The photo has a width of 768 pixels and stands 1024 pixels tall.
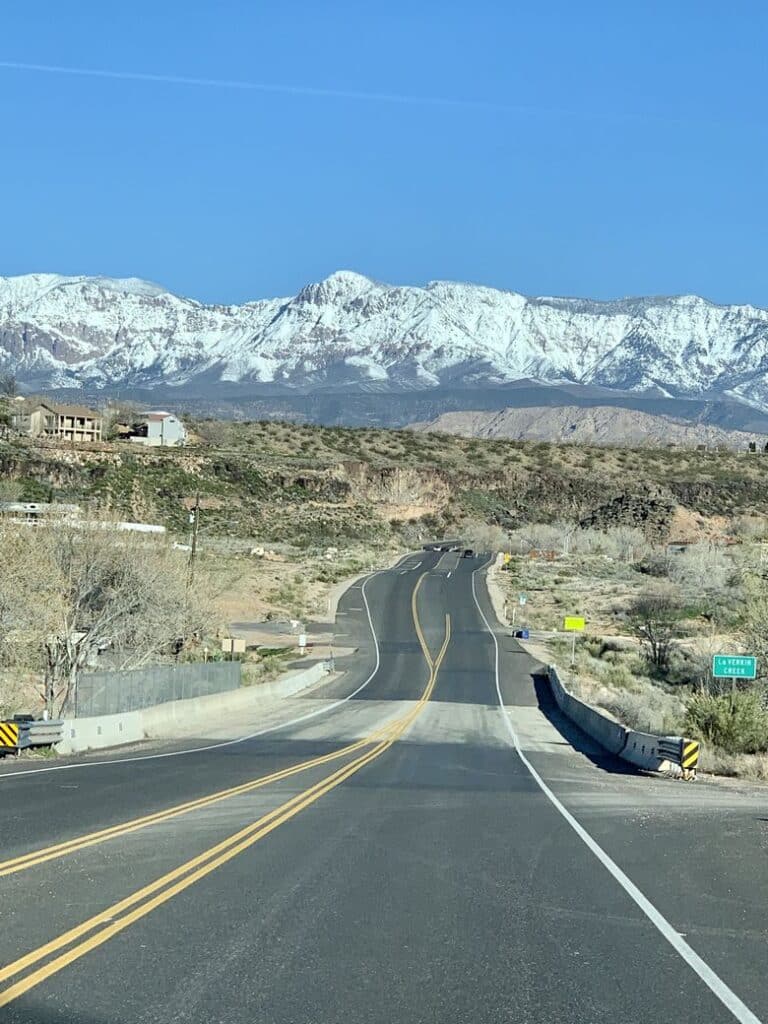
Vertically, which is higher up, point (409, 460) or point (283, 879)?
point (409, 460)

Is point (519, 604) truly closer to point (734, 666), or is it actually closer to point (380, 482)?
point (734, 666)

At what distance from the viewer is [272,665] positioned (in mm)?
59250

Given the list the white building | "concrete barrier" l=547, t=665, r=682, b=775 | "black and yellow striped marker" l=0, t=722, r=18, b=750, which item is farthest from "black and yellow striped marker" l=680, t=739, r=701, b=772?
the white building

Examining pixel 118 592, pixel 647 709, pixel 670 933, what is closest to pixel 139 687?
pixel 118 592

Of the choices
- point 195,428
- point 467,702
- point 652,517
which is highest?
point 195,428

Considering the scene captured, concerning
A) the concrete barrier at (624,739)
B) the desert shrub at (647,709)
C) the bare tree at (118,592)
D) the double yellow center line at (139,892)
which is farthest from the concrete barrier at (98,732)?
the desert shrub at (647,709)

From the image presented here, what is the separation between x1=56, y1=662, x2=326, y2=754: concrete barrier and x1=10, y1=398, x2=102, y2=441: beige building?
10179 centimetres

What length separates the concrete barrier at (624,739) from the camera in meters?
25.2

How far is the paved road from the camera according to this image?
292 inches

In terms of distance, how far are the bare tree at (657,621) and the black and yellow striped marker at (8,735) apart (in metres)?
41.9

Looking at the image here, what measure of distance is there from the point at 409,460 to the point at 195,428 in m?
28.0

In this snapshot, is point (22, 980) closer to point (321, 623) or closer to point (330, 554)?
point (321, 623)

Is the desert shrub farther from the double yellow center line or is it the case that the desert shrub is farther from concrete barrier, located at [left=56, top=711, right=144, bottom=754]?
the double yellow center line

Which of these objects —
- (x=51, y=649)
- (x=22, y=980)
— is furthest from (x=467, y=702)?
(x=22, y=980)
